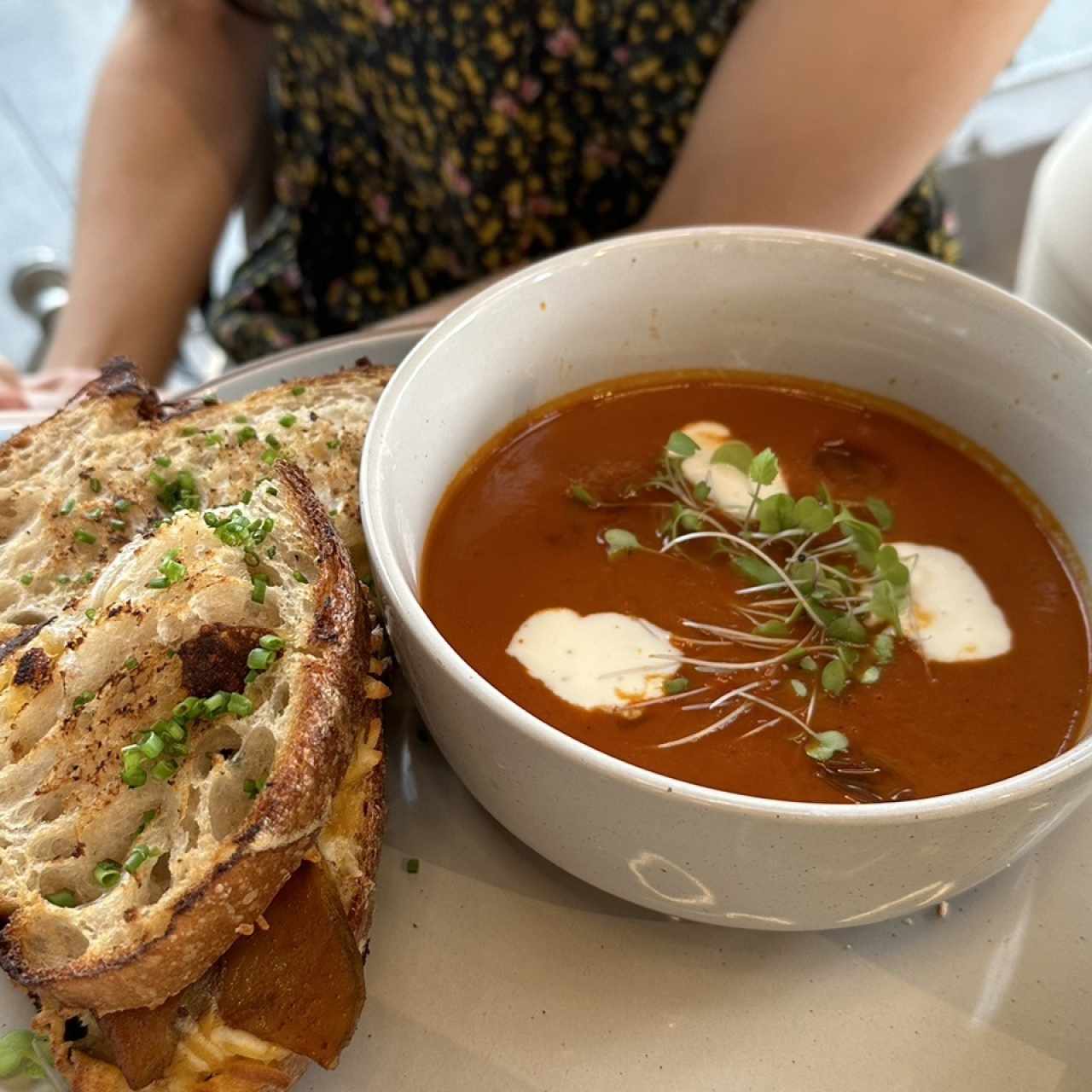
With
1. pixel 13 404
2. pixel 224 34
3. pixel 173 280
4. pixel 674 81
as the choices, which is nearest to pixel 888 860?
pixel 674 81

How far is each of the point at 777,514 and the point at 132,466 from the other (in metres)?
0.82

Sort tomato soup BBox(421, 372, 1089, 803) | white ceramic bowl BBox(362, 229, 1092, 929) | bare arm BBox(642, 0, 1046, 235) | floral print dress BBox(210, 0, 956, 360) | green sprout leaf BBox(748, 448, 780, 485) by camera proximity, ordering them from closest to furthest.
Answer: white ceramic bowl BBox(362, 229, 1092, 929), tomato soup BBox(421, 372, 1089, 803), green sprout leaf BBox(748, 448, 780, 485), bare arm BBox(642, 0, 1046, 235), floral print dress BBox(210, 0, 956, 360)

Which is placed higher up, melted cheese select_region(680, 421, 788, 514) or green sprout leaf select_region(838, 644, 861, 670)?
green sprout leaf select_region(838, 644, 861, 670)

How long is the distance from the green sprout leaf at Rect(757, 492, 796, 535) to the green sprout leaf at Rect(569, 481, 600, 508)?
8.4 inches

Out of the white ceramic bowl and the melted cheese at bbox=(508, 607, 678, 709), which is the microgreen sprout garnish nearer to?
the melted cheese at bbox=(508, 607, 678, 709)

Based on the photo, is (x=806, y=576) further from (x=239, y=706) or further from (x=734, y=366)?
(x=239, y=706)

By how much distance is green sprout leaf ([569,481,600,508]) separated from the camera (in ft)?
4.92

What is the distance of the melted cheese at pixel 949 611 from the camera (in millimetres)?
1339

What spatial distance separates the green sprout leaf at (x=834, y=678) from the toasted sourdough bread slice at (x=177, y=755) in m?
0.49

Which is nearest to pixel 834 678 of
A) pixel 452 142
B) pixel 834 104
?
pixel 834 104

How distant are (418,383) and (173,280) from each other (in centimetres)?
146

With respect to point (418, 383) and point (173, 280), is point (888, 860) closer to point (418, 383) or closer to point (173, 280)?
point (418, 383)

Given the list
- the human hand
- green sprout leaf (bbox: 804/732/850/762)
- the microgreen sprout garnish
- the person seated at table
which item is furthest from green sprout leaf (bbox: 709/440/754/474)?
the human hand

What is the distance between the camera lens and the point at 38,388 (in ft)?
7.59
